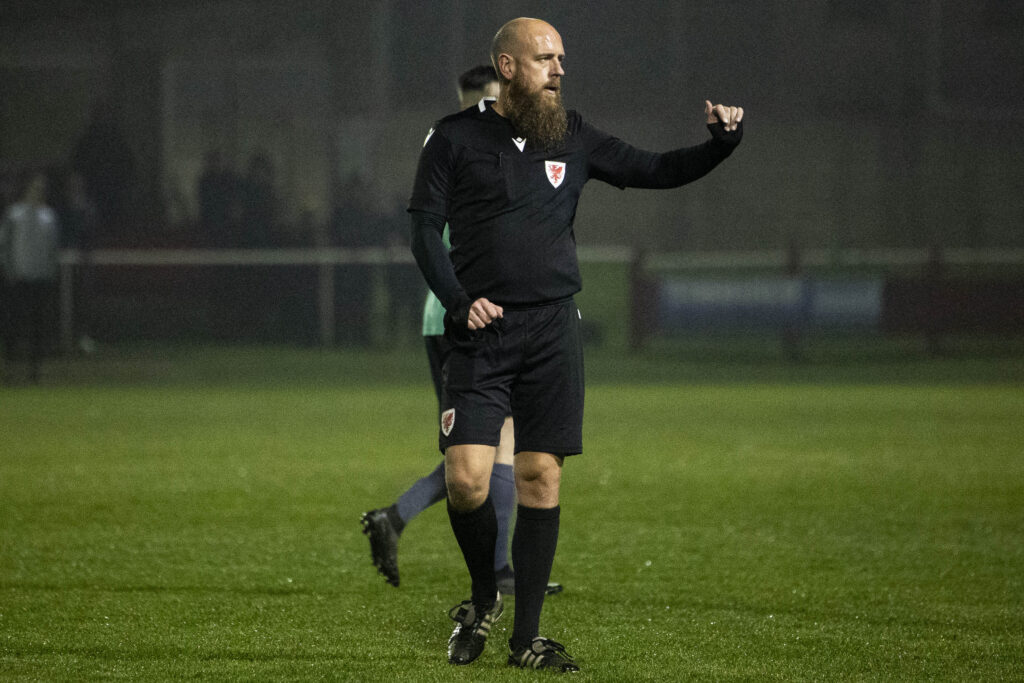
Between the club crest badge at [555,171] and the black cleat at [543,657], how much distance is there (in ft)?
4.09

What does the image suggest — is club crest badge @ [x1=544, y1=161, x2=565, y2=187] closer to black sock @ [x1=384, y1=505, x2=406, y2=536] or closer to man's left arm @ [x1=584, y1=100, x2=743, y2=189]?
man's left arm @ [x1=584, y1=100, x2=743, y2=189]

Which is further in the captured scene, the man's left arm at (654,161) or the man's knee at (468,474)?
the man's left arm at (654,161)

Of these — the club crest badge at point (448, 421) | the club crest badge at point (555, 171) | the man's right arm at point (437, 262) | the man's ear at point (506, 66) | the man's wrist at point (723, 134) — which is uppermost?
the man's ear at point (506, 66)

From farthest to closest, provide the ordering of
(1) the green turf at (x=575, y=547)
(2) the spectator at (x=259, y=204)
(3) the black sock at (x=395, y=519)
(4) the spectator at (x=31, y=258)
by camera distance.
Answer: (2) the spectator at (x=259, y=204), (4) the spectator at (x=31, y=258), (3) the black sock at (x=395, y=519), (1) the green turf at (x=575, y=547)

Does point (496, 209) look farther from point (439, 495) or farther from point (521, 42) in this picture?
point (439, 495)

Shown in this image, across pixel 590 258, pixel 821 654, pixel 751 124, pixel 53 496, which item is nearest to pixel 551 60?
pixel 821 654

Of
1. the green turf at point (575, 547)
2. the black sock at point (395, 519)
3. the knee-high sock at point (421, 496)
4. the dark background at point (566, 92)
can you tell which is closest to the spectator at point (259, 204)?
the dark background at point (566, 92)

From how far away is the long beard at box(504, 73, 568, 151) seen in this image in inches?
149

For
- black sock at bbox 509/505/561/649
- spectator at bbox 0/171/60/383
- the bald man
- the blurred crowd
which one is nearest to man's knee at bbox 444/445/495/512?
the bald man

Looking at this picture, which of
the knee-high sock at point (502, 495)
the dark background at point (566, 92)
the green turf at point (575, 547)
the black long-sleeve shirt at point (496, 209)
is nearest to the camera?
the black long-sleeve shirt at point (496, 209)

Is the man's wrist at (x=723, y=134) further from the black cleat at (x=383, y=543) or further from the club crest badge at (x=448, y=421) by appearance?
the black cleat at (x=383, y=543)

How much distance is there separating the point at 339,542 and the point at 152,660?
1.98m

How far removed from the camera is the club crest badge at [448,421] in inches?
150

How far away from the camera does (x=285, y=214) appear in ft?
67.8
